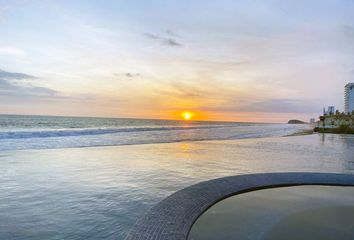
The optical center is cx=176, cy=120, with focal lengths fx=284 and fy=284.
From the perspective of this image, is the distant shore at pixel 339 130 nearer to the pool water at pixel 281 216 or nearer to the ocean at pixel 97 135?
the ocean at pixel 97 135

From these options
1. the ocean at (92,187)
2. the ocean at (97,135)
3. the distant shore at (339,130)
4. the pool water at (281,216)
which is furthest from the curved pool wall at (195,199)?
the distant shore at (339,130)

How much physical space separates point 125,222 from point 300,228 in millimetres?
2764

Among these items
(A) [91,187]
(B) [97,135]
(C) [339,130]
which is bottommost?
(A) [91,187]

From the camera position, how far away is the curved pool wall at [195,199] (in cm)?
415

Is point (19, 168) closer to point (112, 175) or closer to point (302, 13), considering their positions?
point (112, 175)

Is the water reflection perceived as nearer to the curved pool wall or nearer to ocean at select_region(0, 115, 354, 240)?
ocean at select_region(0, 115, 354, 240)

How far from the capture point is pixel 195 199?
223 inches

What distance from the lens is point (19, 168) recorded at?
9.08m

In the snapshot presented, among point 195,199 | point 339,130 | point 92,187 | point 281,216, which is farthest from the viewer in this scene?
point 339,130

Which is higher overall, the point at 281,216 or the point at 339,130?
the point at 339,130

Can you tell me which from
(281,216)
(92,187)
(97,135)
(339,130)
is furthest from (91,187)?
(339,130)

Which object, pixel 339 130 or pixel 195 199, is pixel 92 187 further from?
pixel 339 130

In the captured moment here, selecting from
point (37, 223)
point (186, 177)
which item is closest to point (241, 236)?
point (37, 223)

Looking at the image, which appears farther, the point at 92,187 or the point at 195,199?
the point at 92,187
